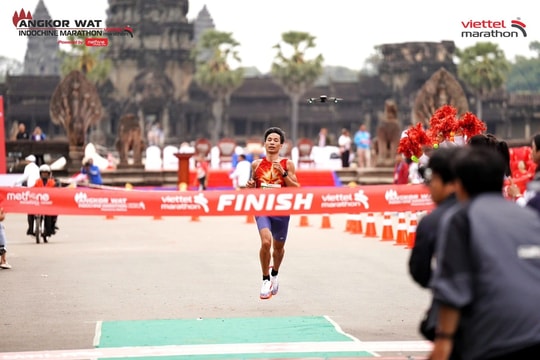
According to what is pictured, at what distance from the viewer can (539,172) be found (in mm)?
7883

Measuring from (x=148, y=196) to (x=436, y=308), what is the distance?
1209 centimetres

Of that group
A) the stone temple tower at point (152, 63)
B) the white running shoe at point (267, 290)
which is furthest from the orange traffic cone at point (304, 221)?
the stone temple tower at point (152, 63)

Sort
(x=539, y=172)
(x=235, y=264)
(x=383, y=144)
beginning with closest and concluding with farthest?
(x=539, y=172), (x=235, y=264), (x=383, y=144)

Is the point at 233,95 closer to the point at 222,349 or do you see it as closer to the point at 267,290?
the point at 267,290

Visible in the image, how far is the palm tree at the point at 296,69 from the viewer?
389ft

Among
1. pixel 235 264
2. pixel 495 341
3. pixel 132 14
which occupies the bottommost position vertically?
pixel 235 264

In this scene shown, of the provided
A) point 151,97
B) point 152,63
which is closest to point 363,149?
point 151,97

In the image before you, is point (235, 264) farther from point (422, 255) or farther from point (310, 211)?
point (422, 255)

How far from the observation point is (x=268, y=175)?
1382cm

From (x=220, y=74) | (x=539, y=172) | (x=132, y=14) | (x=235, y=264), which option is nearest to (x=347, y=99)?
(x=220, y=74)

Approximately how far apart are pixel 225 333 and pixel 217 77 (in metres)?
106

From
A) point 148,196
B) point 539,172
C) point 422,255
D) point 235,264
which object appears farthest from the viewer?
point 235,264

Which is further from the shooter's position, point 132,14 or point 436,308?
point 132,14

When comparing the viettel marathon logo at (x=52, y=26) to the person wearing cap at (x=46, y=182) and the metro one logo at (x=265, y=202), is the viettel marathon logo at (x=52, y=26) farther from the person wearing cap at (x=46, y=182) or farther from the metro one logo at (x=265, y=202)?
the metro one logo at (x=265, y=202)
